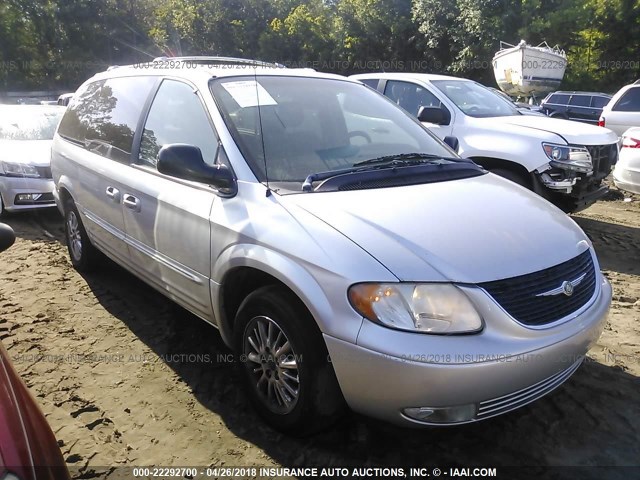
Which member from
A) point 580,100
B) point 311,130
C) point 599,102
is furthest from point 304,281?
point 580,100

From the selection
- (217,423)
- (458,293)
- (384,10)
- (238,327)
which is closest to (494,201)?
(458,293)

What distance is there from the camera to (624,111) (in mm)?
9648

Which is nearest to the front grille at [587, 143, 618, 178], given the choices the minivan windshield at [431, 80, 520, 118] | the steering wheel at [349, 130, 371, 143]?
the minivan windshield at [431, 80, 520, 118]

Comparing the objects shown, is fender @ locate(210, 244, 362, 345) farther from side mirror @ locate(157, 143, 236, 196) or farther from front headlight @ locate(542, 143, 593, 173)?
front headlight @ locate(542, 143, 593, 173)

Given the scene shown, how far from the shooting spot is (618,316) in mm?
3992

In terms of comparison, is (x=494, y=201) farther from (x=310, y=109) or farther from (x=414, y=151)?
(x=310, y=109)

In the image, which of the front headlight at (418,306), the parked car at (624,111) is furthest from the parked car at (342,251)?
the parked car at (624,111)

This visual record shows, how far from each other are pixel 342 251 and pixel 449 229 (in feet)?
1.75

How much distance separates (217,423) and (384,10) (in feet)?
99.8

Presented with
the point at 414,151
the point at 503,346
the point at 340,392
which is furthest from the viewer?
the point at 414,151

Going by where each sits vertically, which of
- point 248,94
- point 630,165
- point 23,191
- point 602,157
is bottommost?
point 23,191

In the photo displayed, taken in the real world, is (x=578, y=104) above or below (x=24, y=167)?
above

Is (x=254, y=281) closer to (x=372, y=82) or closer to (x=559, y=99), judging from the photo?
(x=372, y=82)

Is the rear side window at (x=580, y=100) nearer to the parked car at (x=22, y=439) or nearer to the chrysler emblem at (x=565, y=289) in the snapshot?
the chrysler emblem at (x=565, y=289)
